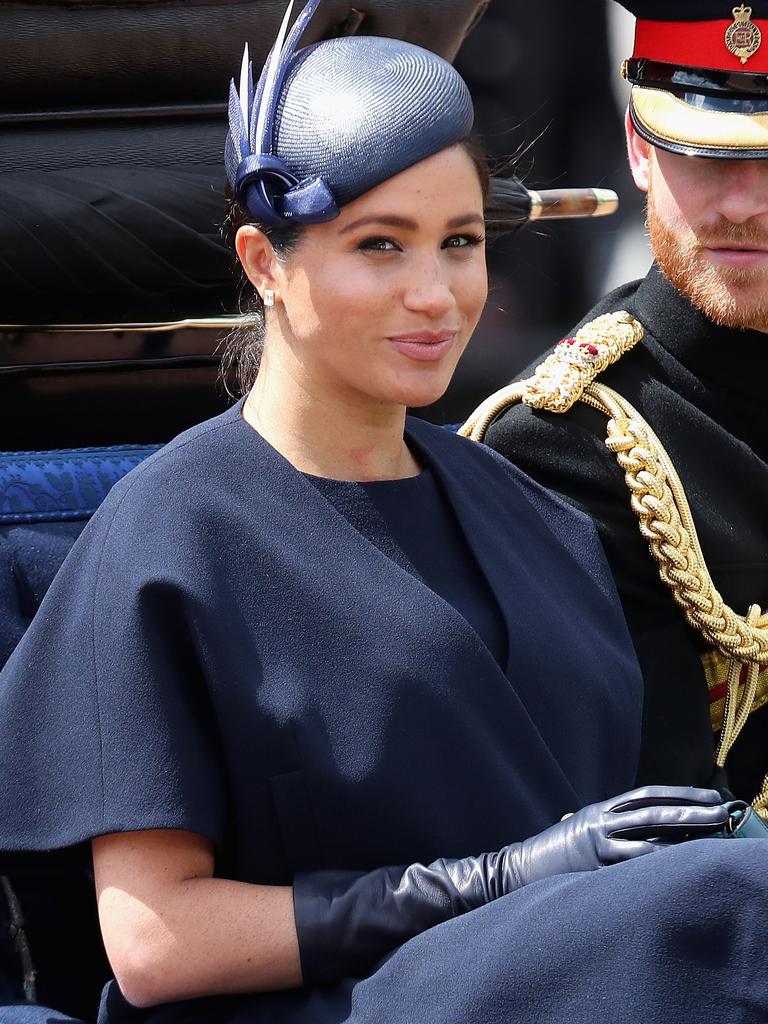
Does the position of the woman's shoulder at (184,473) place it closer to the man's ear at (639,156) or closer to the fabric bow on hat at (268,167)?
the fabric bow on hat at (268,167)

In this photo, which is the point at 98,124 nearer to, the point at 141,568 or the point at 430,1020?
the point at 141,568

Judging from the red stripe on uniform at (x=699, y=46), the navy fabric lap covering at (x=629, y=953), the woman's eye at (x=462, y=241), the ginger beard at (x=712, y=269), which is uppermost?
the red stripe on uniform at (x=699, y=46)

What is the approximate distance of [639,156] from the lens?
2219mm

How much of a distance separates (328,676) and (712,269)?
2.83 ft

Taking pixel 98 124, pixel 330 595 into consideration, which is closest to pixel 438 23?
pixel 98 124

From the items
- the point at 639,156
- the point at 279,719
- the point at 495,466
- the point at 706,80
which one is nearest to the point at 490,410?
the point at 495,466

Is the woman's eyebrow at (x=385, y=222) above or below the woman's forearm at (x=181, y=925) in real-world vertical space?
above

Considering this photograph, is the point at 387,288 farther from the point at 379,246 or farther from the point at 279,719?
the point at 279,719

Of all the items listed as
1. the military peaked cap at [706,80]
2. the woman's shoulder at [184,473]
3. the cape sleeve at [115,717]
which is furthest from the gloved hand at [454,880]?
the military peaked cap at [706,80]

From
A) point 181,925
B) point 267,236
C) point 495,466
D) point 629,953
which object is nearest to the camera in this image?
point 629,953

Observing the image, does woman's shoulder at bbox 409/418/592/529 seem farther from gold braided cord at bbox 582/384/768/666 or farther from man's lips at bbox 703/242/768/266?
man's lips at bbox 703/242/768/266

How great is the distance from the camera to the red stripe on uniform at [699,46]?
208cm

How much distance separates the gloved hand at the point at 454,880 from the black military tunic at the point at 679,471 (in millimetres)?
552

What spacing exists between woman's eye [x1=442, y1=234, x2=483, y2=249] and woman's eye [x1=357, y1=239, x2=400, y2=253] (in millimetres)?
71
